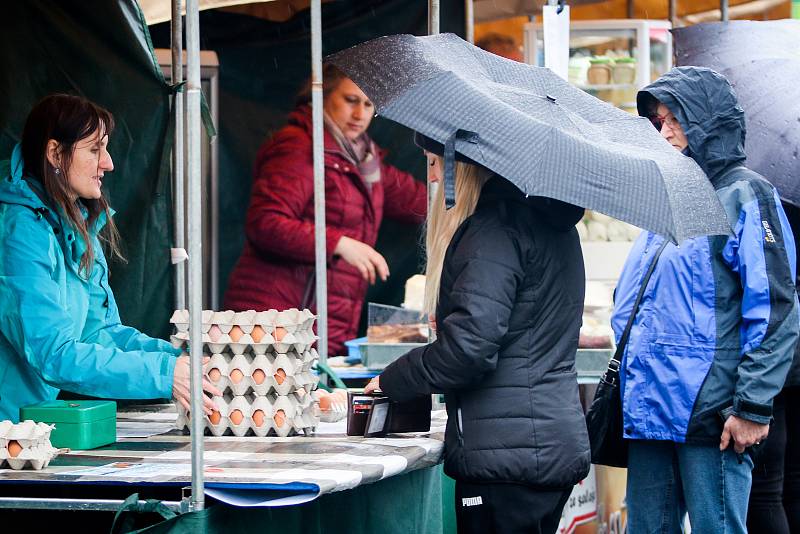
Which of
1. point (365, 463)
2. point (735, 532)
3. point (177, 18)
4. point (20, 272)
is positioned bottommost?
point (735, 532)

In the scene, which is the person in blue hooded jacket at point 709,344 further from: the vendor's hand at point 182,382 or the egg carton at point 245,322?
the vendor's hand at point 182,382

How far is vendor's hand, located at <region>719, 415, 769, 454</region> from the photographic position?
11.6 ft

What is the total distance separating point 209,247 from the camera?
21.1ft

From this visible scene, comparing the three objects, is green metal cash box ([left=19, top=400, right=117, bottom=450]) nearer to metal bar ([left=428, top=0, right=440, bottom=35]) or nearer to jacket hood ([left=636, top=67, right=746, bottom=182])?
jacket hood ([left=636, top=67, right=746, bottom=182])

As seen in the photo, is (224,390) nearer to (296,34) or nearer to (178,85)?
(178,85)

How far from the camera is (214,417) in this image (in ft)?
11.5

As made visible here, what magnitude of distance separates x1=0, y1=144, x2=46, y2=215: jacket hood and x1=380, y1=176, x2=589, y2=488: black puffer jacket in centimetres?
109

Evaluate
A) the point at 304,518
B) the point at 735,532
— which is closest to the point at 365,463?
the point at 304,518

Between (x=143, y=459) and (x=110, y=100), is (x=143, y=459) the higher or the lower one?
the lower one

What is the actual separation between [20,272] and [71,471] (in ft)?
2.17

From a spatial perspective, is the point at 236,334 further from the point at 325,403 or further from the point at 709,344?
the point at 709,344

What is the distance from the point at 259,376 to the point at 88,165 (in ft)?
2.53

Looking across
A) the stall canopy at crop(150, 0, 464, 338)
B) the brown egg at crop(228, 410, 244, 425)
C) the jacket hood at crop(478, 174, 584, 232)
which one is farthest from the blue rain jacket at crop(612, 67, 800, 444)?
the stall canopy at crop(150, 0, 464, 338)

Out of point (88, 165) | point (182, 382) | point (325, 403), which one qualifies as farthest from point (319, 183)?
point (182, 382)
